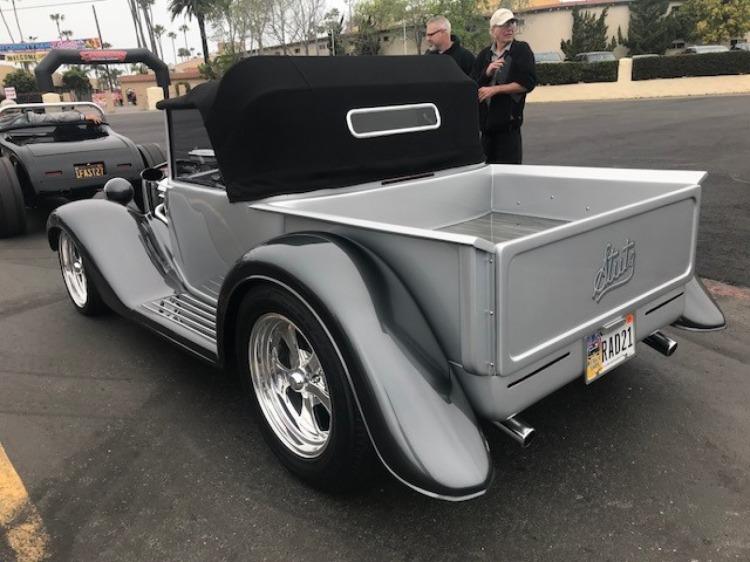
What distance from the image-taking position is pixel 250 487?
2480 millimetres

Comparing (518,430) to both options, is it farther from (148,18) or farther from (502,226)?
(148,18)

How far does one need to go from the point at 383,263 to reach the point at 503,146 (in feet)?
10.2

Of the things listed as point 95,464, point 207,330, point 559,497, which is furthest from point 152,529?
point 559,497

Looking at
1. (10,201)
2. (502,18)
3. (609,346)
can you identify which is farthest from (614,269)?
(10,201)

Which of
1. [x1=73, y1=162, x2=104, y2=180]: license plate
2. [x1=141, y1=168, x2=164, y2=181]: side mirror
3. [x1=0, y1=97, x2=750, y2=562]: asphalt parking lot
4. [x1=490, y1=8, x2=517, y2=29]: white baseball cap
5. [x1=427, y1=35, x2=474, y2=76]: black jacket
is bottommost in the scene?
[x1=0, y1=97, x2=750, y2=562]: asphalt parking lot

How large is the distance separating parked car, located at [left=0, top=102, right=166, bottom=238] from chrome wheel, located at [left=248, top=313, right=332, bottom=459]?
5573 millimetres

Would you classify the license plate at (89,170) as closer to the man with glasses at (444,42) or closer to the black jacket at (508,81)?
the man with glasses at (444,42)

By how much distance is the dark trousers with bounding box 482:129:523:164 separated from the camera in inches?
195

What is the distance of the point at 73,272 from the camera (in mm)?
4355

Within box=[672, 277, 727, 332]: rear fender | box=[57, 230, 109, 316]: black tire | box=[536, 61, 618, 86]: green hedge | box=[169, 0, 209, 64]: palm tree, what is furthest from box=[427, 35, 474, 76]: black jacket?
box=[169, 0, 209, 64]: palm tree

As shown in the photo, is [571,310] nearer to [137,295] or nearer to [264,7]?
[137,295]

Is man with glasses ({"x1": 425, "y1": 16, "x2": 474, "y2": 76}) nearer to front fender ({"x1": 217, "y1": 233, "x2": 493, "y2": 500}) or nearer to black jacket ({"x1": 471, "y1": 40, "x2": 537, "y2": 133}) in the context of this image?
black jacket ({"x1": 471, "y1": 40, "x2": 537, "y2": 133})

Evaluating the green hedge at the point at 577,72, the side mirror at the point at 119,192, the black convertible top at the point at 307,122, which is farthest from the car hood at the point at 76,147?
the green hedge at the point at 577,72

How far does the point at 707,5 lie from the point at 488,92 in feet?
151
